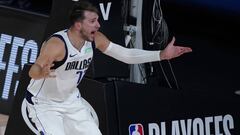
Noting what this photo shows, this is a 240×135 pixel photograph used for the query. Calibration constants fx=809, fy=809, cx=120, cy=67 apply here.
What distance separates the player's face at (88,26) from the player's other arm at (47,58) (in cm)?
18

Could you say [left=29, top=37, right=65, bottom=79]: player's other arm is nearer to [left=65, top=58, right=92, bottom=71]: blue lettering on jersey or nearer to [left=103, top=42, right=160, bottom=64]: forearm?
[left=65, top=58, right=92, bottom=71]: blue lettering on jersey

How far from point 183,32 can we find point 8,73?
166cm

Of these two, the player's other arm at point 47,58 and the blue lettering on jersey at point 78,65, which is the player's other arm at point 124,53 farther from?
the player's other arm at point 47,58

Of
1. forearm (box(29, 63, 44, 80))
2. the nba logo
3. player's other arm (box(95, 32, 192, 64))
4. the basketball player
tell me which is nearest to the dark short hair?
the basketball player

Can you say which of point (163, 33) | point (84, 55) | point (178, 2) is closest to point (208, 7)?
point (178, 2)

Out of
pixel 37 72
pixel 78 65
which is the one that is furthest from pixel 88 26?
pixel 37 72

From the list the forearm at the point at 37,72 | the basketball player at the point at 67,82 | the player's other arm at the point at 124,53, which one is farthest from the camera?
the player's other arm at the point at 124,53

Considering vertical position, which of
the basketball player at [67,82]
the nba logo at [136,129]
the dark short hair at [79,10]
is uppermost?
the dark short hair at [79,10]

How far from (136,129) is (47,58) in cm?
123

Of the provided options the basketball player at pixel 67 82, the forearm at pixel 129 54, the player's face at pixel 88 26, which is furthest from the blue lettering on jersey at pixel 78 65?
the forearm at pixel 129 54

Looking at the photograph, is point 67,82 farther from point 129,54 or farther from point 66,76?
point 129,54

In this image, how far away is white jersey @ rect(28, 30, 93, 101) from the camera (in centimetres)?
547

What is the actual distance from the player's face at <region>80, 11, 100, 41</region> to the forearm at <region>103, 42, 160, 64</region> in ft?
1.02

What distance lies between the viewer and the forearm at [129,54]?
5781 mm
